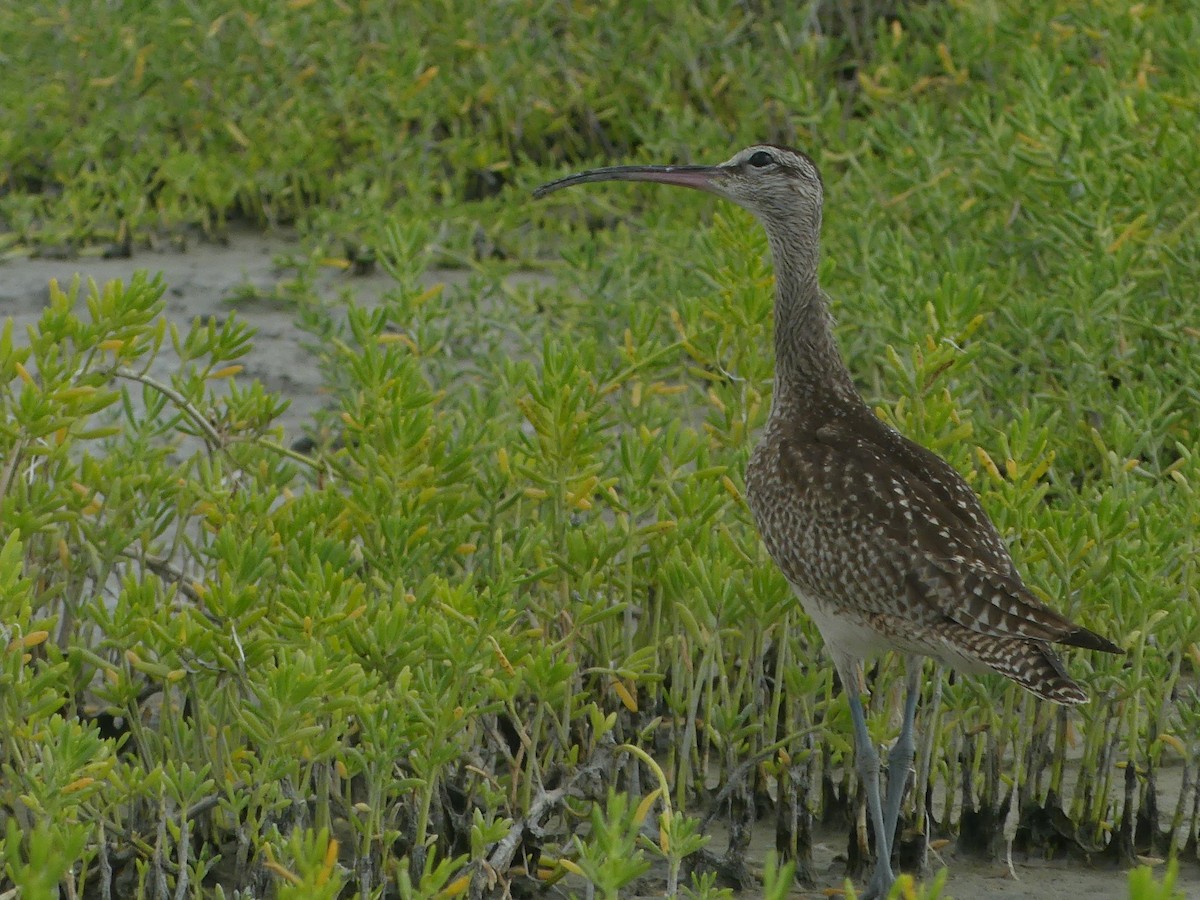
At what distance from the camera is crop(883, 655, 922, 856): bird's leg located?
15.2ft

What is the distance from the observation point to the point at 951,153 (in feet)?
25.8

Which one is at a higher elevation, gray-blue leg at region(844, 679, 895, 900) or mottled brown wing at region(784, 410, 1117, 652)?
mottled brown wing at region(784, 410, 1117, 652)

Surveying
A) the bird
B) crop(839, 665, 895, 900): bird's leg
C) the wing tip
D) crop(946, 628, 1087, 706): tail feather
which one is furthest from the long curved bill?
the wing tip

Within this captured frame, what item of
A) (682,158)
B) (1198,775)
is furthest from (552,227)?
(1198,775)

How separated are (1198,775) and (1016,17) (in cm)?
518

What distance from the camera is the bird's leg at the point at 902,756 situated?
4633 millimetres

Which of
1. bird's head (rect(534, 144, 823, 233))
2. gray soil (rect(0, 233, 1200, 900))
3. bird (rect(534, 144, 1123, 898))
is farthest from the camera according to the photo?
gray soil (rect(0, 233, 1200, 900))

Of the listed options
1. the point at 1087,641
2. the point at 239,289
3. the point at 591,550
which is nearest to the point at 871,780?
the point at 1087,641

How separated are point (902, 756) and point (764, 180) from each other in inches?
78.2

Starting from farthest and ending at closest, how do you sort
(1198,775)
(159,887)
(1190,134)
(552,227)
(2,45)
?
(2,45) → (552,227) → (1190,134) → (1198,775) → (159,887)

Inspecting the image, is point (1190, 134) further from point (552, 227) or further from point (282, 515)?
point (282, 515)

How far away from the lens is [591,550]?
489cm

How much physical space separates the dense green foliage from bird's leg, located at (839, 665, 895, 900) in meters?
0.08

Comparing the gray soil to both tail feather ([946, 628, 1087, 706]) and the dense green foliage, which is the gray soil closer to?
the dense green foliage
